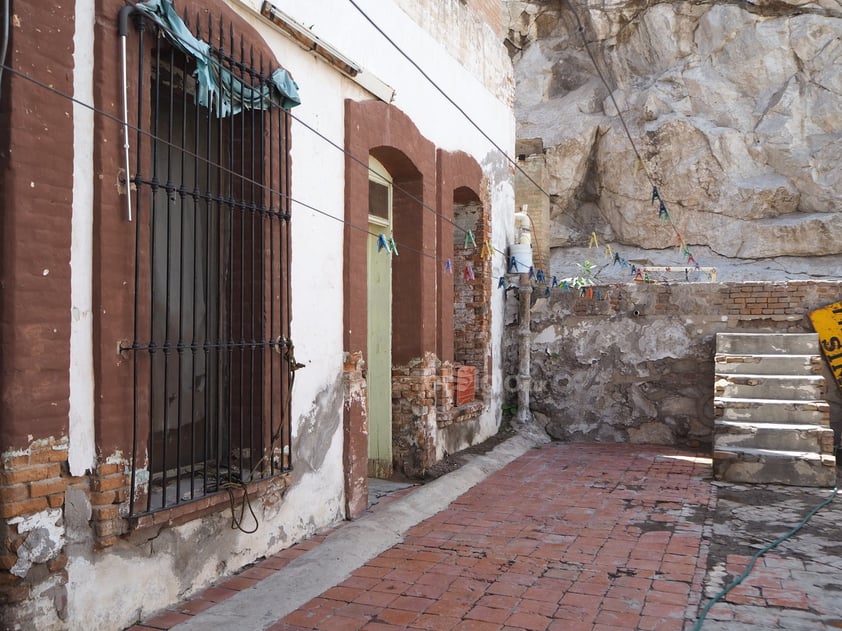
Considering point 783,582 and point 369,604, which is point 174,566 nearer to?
point 369,604

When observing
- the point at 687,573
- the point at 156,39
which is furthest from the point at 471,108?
the point at 687,573

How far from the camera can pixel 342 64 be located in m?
5.55

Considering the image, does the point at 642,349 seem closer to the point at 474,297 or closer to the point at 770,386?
the point at 770,386

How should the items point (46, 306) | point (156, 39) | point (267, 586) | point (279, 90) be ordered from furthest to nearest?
point (279, 90), point (267, 586), point (156, 39), point (46, 306)

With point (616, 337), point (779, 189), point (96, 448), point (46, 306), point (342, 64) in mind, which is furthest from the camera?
point (779, 189)

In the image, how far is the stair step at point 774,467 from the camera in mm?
6668

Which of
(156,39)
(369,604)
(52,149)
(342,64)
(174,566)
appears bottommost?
(369,604)

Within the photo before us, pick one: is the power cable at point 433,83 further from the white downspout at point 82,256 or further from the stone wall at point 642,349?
the white downspout at point 82,256

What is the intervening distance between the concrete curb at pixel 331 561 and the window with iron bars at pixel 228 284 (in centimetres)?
62

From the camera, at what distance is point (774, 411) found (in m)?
7.27

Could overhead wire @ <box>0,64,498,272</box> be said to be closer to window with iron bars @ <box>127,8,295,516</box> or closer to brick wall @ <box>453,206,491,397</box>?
window with iron bars @ <box>127,8,295,516</box>

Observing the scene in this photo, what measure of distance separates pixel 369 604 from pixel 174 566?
1.08 meters

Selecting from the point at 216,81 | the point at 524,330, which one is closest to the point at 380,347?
the point at 524,330

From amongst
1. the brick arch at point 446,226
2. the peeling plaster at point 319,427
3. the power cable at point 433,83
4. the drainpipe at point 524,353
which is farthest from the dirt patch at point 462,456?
the power cable at point 433,83
